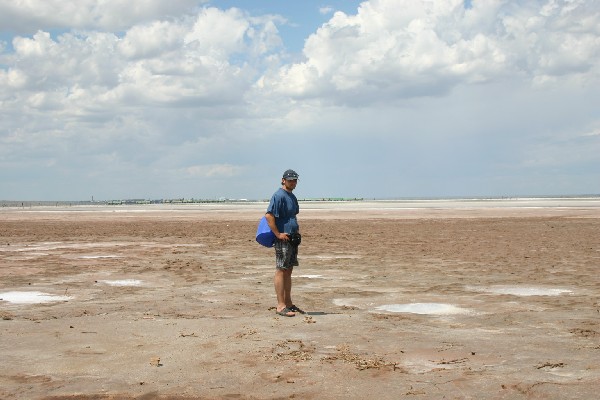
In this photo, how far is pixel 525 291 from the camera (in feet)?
38.4

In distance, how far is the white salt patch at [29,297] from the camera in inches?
433

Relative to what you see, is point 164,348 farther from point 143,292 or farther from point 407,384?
point 143,292

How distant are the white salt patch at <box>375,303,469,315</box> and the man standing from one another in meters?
1.56

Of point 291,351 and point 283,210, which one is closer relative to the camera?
point 291,351

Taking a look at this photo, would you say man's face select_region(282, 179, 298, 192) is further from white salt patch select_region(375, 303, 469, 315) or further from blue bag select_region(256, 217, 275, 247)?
white salt patch select_region(375, 303, 469, 315)

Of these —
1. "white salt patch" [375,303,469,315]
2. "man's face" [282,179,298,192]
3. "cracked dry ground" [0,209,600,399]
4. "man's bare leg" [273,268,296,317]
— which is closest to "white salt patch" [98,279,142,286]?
"cracked dry ground" [0,209,600,399]

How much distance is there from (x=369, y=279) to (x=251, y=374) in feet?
25.4

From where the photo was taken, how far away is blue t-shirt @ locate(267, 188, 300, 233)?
380 inches

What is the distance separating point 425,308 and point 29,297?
23.2 ft

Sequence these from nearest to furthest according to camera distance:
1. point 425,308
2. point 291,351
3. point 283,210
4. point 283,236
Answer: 1. point 291,351
2. point 283,236
3. point 283,210
4. point 425,308

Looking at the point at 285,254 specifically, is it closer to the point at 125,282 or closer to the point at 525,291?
the point at 525,291

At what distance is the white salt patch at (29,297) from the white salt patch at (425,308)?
574cm

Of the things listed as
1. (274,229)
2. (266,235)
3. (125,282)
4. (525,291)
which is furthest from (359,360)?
(125,282)

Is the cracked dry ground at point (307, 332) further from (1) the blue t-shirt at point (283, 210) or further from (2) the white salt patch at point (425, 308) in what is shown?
(1) the blue t-shirt at point (283, 210)
